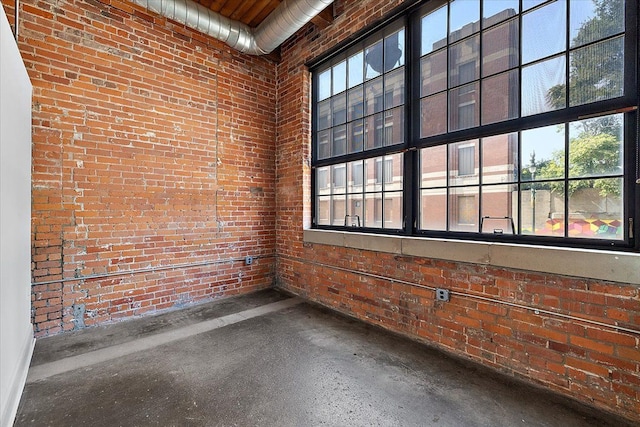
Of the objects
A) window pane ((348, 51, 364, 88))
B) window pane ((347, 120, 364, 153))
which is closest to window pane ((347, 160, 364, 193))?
window pane ((347, 120, 364, 153))

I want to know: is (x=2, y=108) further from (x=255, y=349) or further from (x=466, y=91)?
(x=466, y=91)

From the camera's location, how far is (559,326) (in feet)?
6.51

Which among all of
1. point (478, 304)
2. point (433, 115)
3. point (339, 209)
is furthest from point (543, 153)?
point (339, 209)

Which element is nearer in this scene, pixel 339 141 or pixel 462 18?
pixel 462 18

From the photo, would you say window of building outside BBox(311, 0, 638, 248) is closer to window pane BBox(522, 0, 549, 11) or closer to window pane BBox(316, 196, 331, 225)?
window pane BBox(522, 0, 549, 11)

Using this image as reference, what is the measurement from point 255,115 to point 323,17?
1.58 meters

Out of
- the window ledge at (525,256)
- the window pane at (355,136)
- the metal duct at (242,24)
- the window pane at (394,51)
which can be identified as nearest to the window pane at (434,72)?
the window pane at (394,51)

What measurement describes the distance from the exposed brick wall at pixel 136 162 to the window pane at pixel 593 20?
357cm

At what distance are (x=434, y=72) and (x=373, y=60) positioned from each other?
860 millimetres

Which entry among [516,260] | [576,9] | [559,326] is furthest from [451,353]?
[576,9]

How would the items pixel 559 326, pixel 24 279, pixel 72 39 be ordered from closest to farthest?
1. pixel 559 326
2. pixel 24 279
3. pixel 72 39

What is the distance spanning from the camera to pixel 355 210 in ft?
11.6

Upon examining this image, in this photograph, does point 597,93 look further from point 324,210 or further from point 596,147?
point 324,210

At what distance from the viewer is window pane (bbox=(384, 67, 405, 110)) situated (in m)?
3.04
